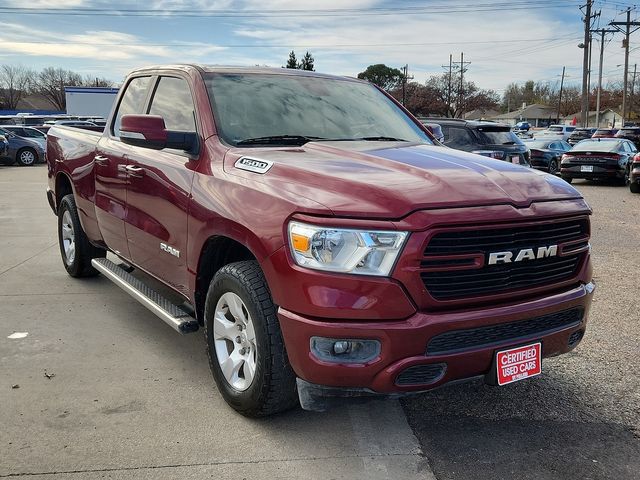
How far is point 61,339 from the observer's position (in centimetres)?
456

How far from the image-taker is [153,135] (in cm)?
354

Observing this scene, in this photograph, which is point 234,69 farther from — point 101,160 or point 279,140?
point 101,160

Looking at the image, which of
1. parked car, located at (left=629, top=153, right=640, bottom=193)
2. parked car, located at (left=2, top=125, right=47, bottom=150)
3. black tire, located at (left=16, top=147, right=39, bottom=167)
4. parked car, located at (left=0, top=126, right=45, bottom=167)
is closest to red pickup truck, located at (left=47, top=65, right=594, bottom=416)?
parked car, located at (left=629, top=153, right=640, bottom=193)

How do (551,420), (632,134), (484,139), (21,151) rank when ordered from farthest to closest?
(632,134), (21,151), (484,139), (551,420)

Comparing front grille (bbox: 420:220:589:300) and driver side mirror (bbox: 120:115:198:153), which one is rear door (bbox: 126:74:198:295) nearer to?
driver side mirror (bbox: 120:115:198:153)

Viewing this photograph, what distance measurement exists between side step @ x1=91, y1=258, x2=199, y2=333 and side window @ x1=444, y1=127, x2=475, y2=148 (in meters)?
8.65

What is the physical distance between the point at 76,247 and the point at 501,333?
445 centimetres

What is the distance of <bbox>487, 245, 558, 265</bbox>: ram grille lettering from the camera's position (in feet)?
9.18

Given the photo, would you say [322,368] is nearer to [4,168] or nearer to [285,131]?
[285,131]

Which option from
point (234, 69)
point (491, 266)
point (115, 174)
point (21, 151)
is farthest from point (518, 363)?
point (21, 151)

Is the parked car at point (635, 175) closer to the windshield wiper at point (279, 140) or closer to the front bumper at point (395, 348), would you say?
the windshield wiper at point (279, 140)

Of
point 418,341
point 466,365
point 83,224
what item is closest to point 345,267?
point 418,341

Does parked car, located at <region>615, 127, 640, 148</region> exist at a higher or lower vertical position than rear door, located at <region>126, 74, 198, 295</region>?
lower

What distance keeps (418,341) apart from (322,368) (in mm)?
445
